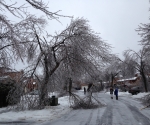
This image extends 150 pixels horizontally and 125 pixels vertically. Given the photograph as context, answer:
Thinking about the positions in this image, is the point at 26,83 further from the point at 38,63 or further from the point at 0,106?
the point at 0,106

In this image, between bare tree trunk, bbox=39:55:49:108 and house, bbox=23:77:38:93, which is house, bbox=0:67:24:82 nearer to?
house, bbox=23:77:38:93

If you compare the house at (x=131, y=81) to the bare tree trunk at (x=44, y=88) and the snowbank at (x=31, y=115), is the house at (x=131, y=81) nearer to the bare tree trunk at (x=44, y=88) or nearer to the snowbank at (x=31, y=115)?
the bare tree trunk at (x=44, y=88)

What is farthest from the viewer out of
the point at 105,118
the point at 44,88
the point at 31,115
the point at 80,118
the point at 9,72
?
the point at 9,72

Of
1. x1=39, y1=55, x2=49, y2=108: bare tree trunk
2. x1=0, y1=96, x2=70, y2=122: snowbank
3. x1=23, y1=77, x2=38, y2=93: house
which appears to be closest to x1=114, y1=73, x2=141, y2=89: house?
x1=23, y1=77, x2=38, y2=93: house

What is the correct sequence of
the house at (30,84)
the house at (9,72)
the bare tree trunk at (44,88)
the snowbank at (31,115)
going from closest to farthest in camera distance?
the snowbank at (31,115) → the house at (9,72) → the bare tree trunk at (44,88) → the house at (30,84)

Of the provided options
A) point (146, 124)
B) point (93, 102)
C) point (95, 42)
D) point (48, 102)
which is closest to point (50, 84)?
point (48, 102)

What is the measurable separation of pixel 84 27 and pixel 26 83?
6.09m

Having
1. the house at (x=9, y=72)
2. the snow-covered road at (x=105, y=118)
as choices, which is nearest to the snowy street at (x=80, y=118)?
the snow-covered road at (x=105, y=118)

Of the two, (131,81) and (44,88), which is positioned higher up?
(131,81)

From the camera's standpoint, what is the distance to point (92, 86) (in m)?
17.2

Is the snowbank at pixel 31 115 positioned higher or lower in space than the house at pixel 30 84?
lower

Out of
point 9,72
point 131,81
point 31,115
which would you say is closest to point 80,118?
point 31,115

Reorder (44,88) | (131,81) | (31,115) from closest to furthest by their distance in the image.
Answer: (31,115) → (44,88) → (131,81)

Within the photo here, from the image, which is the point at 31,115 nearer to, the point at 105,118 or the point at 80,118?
the point at 80,118
